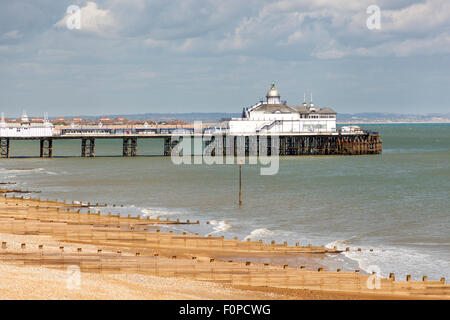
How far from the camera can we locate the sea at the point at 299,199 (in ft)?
88.6

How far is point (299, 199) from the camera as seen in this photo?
43.9 meters

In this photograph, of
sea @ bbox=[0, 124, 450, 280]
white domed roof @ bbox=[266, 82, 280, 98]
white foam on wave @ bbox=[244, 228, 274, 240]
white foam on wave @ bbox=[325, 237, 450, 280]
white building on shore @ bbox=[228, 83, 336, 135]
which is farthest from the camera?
white domed roof @ bbox=[266, 82, 280, 98]

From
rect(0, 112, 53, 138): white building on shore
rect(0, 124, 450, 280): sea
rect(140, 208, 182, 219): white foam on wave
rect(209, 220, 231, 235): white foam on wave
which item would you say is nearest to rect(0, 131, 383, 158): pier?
rect(0, 112, 53, 138): white building on shore

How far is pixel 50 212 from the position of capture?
31656 mm

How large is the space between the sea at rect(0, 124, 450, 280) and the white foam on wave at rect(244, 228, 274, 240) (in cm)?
4

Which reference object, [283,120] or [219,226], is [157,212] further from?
[283,120]

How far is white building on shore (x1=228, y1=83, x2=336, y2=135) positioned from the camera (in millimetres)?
90312

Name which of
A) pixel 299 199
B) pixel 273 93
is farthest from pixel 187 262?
pixel 273 93

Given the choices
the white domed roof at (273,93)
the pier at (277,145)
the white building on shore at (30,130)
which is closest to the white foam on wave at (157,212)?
the pier at (277,145)

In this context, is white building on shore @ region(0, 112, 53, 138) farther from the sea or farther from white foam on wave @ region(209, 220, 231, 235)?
white foam on wave @ region(209, 220, 231, 235)

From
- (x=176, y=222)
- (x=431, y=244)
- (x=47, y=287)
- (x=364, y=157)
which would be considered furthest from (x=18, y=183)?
(x=364, y=157)

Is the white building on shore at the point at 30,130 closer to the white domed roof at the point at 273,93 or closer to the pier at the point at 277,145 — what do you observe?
the pier at the point at 277,145
